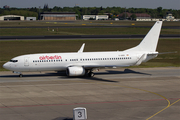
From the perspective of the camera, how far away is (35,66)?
135ft

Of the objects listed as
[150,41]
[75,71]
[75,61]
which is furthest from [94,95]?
[150,41]

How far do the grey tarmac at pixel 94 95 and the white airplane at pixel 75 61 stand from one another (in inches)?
66.6

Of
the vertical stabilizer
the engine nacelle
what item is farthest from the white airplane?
the vertical stabilizer

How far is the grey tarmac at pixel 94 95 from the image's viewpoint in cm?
2453

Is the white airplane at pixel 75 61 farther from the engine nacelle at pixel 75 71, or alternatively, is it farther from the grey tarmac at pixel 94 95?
the grey tarmac at pixel 94 95

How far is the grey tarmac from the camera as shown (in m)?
24.5

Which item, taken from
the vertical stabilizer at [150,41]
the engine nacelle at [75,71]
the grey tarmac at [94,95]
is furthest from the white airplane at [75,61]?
the grey tarmac at [94,95]

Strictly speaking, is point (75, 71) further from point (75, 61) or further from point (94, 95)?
point (94, 95)

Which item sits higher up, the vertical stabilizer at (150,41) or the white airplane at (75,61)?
the vertical stabilizer at (150,41)

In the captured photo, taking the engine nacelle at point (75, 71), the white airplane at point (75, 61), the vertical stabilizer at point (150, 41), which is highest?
the vertical stabilizer at point (150, 41)

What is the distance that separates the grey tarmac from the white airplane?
5.55 feet

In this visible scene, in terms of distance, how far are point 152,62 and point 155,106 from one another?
102ft

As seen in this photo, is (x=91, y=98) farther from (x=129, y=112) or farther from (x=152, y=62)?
(x=152, y=62)

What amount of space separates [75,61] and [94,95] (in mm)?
11842
